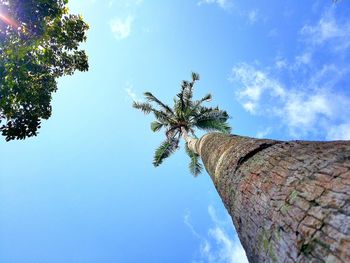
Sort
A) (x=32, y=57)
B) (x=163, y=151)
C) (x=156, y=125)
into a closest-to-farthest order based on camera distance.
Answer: (x=32, y=57) < (x=163, y=151) < (x=156, y=125)

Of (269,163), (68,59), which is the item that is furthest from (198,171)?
(269,163)

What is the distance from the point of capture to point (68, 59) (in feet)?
30.0

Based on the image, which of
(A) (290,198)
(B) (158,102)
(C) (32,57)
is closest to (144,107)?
(B) (158,102)

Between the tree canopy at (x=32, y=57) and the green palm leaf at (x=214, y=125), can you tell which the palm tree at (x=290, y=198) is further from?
the green palm leaf at (x=214, y=125)

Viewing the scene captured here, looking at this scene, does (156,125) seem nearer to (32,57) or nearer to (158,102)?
(158,102)

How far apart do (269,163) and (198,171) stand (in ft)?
48.6

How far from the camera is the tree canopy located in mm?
7199

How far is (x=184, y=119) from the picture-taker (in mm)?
17906

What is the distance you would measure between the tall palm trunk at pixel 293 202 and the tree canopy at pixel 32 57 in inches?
232

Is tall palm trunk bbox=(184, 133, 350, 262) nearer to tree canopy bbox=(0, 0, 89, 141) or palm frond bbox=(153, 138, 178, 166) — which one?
tree canopy bbox=(0, 0, 89, 141)

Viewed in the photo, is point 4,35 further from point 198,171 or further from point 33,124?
point 198,171

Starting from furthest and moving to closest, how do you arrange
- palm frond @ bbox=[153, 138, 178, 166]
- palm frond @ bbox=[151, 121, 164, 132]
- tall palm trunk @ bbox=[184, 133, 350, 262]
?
palm frond @ bbox=[151, 121, 164, 132]
palm frond @ bbox=[153, 138, 178, 166]
tall palm trunk @ bbox=[184, 133, 350, 262]

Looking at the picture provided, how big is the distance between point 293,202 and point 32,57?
7714 millimetres

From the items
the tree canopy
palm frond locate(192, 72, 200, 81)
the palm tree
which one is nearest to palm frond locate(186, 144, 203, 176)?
palm frond locate(192, 72, 200, 81)
